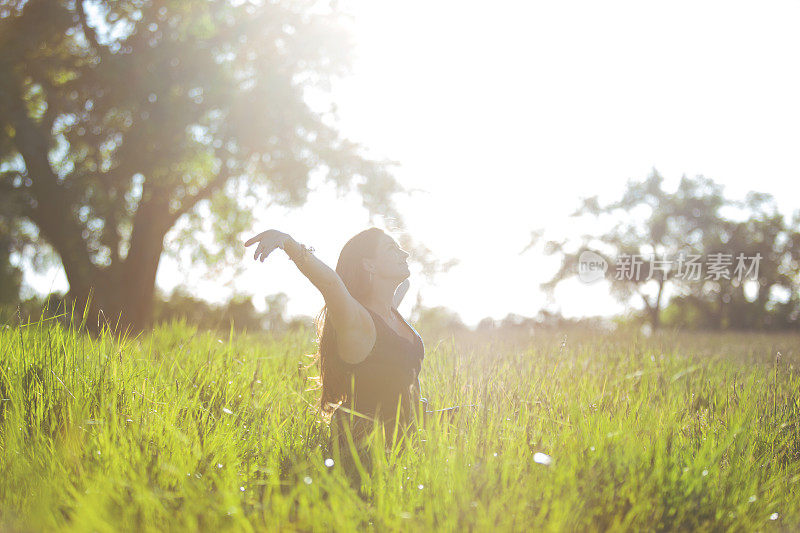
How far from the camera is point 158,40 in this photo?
12195 millimetres

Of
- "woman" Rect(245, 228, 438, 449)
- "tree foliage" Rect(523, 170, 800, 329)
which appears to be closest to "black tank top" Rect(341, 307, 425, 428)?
"woman" Rect(245, 228, 438, 449)

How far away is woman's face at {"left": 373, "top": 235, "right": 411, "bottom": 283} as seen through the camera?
354 cm

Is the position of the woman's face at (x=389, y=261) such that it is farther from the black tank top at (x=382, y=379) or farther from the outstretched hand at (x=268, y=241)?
the outstretched hand at (x=268, y=241)

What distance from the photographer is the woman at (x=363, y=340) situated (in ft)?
10.1

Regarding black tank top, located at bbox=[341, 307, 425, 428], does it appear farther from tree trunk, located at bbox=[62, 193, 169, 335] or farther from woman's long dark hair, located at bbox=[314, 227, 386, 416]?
tree trunk, located at bbox=[62, 193, 169, 335]

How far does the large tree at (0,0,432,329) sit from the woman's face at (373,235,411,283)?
962cm

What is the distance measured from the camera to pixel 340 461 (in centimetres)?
297

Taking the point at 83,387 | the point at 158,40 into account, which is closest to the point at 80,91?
the point at 158,40

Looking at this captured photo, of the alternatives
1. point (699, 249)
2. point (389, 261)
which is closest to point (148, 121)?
point (389, 261)

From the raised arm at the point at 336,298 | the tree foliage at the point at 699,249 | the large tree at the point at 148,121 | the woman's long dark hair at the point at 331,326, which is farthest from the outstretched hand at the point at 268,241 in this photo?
the tree foliage at the point at 699,249

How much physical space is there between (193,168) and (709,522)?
1322 centimetres

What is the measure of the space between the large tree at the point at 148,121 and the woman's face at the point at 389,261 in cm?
962

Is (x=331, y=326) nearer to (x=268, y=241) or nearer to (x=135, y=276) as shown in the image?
(x=268, y=241)

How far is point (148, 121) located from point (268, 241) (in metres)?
10.1
